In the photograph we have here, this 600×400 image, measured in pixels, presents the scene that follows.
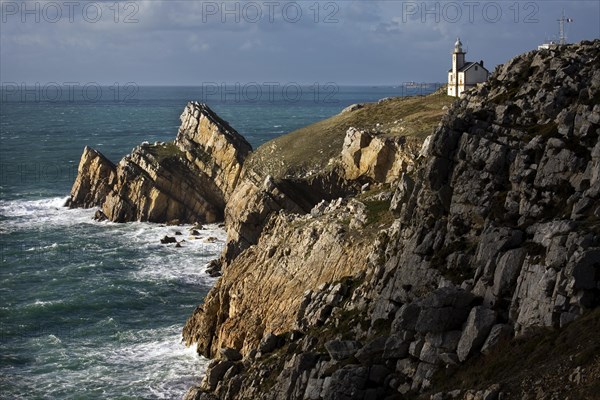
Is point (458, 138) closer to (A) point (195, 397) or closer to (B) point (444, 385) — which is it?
(B) point (444, 385)

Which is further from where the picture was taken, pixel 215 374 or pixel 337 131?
pixel 337 131

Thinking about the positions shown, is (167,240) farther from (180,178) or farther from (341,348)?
(341,348)

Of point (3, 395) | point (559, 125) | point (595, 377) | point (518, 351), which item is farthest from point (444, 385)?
point (3, 395)

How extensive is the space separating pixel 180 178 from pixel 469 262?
73.4m

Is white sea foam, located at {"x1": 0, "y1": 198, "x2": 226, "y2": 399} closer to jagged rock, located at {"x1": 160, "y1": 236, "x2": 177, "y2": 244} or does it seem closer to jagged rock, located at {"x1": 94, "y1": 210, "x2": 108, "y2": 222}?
jagged rock, located at {"x1": 160, "y1": 236, "x2": 177, "y2": 244}

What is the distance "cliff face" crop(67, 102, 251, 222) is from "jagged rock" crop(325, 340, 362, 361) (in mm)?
66741

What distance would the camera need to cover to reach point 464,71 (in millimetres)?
93875

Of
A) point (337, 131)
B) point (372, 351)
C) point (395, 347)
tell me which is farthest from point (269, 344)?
point (337, 131)

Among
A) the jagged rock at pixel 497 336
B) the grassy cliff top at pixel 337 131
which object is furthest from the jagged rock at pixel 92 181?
the jagged rock at pixel 497 336

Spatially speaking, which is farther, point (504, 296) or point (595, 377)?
point (504, 296)

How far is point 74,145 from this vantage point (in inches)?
7776

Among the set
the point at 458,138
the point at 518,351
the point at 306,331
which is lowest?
the point at 306,331

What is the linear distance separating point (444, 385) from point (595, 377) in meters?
6.40

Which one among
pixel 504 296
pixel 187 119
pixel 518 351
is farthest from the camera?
pixel 187 119
